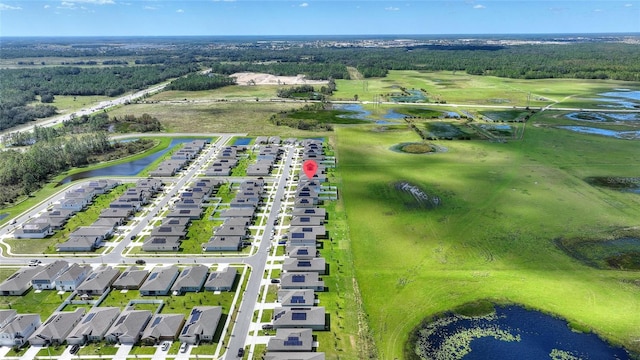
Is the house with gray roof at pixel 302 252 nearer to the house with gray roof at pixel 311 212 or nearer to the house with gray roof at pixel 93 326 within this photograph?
the house with gray roof at pixel 311 212

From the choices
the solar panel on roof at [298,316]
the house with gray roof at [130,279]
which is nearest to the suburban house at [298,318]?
the solar panel on roof at [298,316]

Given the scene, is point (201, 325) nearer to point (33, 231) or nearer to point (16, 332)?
point (16, 332)

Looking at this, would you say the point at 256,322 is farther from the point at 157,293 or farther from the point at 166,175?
the point at 166,175

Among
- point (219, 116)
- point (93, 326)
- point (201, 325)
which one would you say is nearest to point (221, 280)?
point (201, 325)

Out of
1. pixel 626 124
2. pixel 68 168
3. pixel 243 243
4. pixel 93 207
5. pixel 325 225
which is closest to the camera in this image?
pixel 243 243

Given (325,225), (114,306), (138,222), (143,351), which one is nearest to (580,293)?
(325,225)

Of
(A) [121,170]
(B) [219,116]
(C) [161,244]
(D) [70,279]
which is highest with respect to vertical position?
(B) [219,116]
